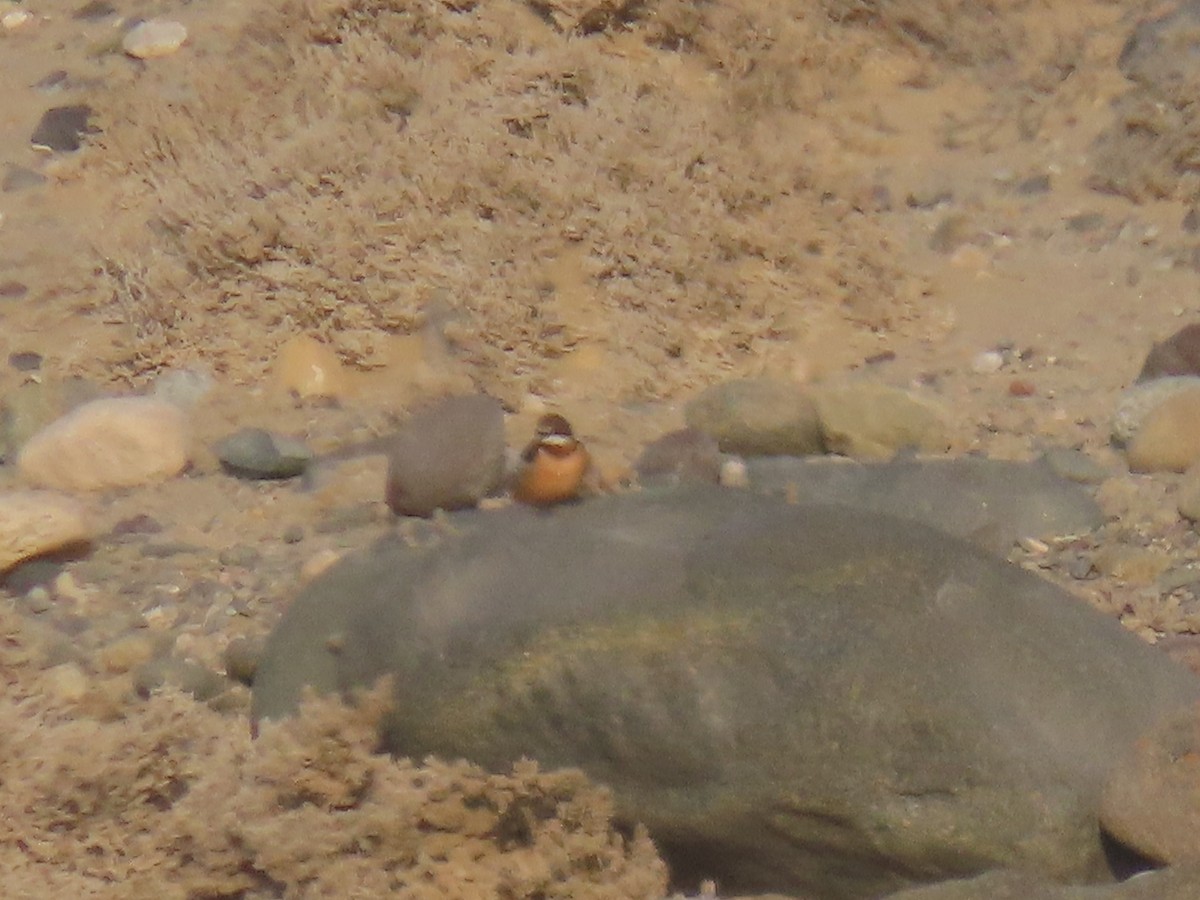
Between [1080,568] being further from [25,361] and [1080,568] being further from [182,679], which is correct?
[25,361]

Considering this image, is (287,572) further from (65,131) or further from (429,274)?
(65,131)

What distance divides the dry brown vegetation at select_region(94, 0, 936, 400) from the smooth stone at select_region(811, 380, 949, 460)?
2.17ft

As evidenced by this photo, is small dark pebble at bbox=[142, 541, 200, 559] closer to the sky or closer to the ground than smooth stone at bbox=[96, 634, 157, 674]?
closer to the ground

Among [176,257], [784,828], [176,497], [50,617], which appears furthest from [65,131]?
[784,828]

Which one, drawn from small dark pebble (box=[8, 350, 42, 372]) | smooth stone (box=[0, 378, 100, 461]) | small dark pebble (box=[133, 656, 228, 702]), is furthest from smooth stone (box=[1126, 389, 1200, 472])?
small dark pebble (box=[8, 350, 42, 372])

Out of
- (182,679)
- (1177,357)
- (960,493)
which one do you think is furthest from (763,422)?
(182,679)

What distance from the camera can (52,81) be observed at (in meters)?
6.01

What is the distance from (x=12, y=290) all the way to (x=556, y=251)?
1825mm

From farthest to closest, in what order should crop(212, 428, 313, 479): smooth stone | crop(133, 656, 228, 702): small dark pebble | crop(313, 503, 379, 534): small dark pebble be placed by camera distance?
crop(212, 428, 313, 479): smooth stone → crop(313, 503, 379, 534): small dark pebble → crop(133, 656, 228, 702): small dark pebble

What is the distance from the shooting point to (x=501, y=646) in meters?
2.76

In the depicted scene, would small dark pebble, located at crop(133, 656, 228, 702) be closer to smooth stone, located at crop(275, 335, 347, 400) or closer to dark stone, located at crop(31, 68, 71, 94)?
smooth stone, located at crop(275, 335, 347, 400)

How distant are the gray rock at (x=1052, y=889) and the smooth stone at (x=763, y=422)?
1932mm

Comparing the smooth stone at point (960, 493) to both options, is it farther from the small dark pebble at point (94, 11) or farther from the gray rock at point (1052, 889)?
the small dark pebble at point (94, 11)

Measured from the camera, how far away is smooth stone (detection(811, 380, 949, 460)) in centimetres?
418
